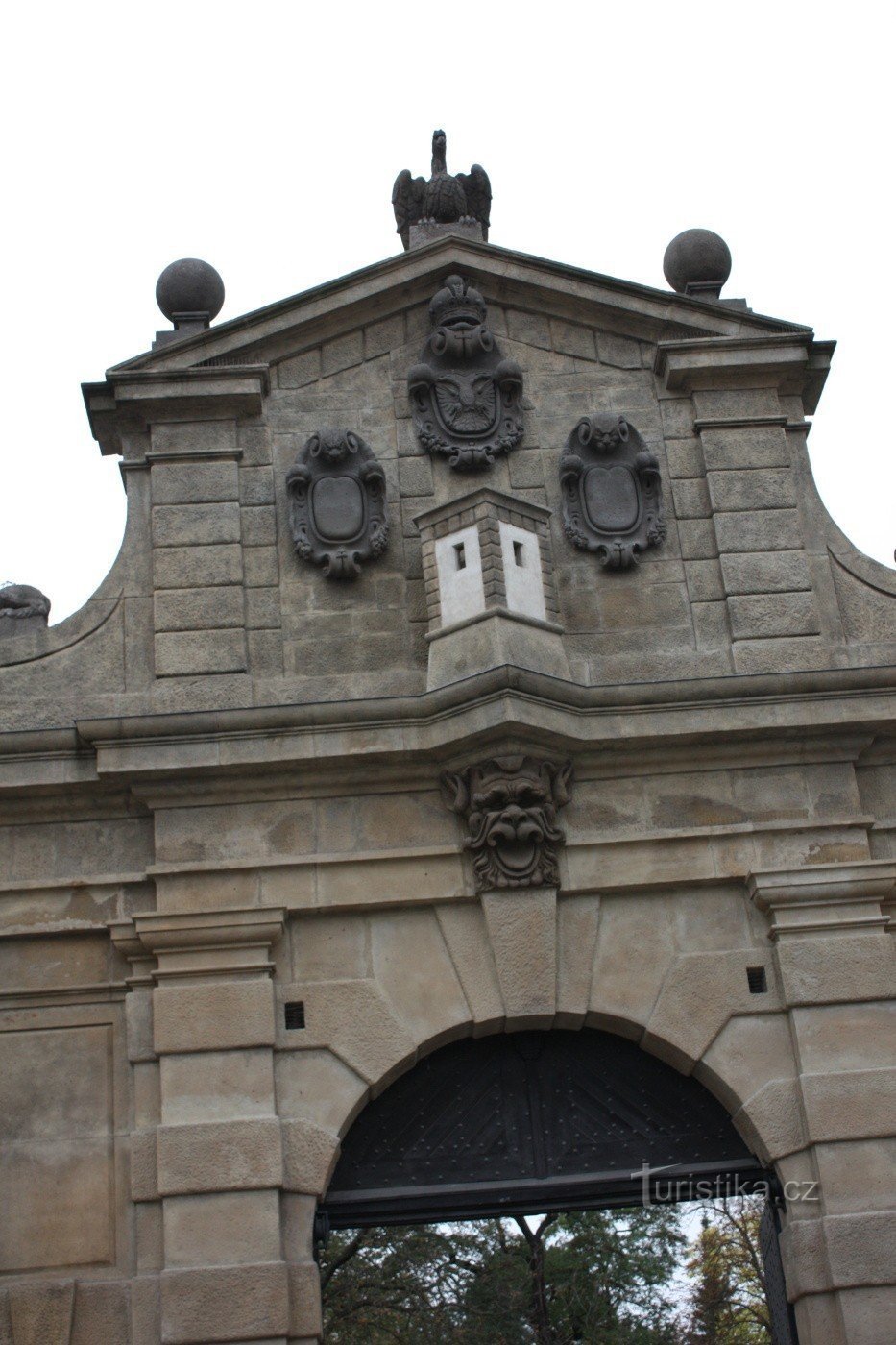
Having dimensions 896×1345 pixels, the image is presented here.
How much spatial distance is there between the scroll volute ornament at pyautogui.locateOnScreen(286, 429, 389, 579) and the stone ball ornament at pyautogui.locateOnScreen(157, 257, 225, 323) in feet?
5.19

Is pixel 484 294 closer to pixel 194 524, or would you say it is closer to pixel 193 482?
pixel 193 482

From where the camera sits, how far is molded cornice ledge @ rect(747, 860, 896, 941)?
9.83 m

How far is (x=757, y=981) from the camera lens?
9.85 m

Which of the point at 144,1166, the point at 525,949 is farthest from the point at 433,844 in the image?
the point at 144,1166

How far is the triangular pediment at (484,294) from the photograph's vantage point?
11.8m

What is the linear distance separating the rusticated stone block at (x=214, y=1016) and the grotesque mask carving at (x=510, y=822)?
1517mm

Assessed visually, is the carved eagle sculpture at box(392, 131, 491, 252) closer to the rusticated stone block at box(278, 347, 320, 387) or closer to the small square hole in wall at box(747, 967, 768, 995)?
the rusticated stone block at box(278, 347, 320, 387)

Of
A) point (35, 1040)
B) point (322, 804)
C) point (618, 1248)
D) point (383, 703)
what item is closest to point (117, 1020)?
point (35, 1040)

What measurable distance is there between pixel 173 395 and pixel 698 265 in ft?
13.5

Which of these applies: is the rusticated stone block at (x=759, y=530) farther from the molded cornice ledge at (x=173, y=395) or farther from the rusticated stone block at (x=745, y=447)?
the molded cornice ledge at (x=173, y=395)

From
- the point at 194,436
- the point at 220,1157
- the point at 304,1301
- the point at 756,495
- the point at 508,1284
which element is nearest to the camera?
the point at 304,1301

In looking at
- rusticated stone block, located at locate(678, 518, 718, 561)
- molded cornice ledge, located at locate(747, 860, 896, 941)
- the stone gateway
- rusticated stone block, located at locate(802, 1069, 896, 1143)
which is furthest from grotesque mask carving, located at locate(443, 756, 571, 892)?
rusticated stone block, located at locate(678, 518, 718, 561)

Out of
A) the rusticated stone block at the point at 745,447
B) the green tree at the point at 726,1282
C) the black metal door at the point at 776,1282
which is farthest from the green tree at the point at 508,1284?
the rusticated stone block at the point at 745,447

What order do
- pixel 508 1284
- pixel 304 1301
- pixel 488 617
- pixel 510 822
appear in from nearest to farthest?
pixel 304 1301 → pixel 510 822 → pixel 488 617 → pixel 508 1284
